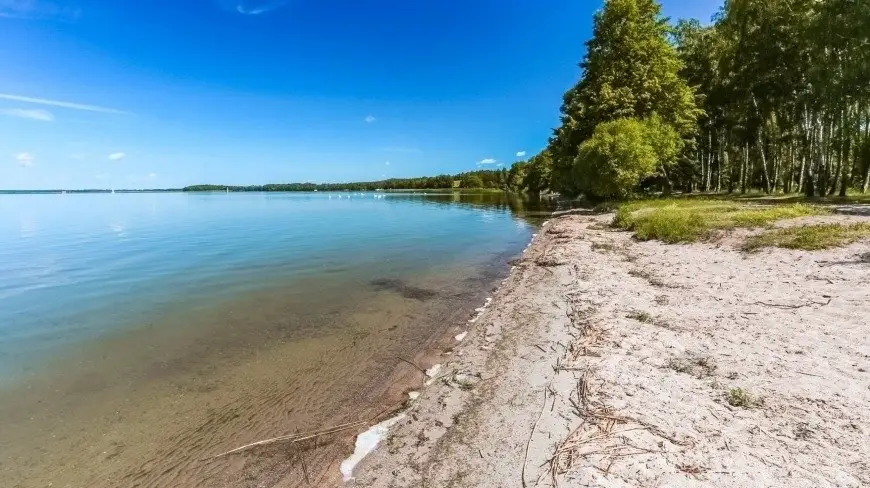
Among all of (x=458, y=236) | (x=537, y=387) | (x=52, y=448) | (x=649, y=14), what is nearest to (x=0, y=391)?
(x=52, y=448)

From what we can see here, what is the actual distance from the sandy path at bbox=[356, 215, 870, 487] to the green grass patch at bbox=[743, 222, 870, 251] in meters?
1.53

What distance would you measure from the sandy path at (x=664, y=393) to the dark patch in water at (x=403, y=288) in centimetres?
464

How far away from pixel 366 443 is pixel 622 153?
105 ft

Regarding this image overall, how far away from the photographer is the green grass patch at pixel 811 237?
496 inches

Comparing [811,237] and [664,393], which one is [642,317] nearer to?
[664,393]

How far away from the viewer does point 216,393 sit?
838 cm

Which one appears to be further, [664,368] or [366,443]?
[664,368]

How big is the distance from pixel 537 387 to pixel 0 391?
11.2 metres

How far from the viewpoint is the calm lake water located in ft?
21.2

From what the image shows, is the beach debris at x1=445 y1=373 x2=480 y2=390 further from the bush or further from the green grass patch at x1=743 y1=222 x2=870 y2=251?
the bush

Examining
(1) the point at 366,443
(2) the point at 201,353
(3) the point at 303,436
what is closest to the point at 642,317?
(1) the point at 366,443

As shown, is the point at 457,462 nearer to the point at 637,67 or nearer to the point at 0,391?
the point at 0,391

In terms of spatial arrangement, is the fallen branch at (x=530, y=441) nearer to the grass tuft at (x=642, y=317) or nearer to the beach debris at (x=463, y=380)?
the beach debris at (x=463, y=380)

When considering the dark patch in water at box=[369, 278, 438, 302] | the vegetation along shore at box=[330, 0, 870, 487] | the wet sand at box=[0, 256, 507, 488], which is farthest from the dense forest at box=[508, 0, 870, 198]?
the wet sand at box=[0, 256, 507, 488]
